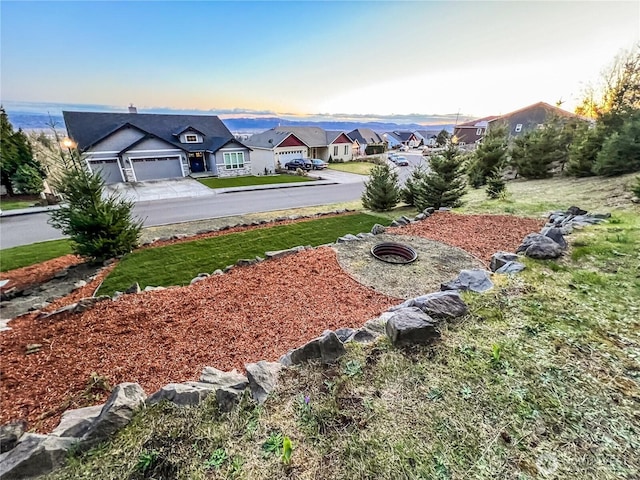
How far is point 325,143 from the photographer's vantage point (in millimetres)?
34406

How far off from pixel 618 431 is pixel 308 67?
22630 millimetres

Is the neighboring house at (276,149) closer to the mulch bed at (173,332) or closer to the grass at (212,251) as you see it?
the grass at (212,251)

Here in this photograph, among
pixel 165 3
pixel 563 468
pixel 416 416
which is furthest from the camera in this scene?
pixel 165 3

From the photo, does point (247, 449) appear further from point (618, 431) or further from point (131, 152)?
point (131, 152)

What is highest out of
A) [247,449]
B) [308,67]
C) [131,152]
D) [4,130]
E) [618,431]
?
[308,67]

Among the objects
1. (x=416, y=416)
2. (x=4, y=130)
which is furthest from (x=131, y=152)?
(x=416, y=416)

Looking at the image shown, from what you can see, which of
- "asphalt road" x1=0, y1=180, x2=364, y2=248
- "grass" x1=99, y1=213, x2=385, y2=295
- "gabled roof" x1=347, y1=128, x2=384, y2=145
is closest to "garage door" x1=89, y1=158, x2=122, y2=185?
"asphalt road" x1=0, y1=180, x2=364, y2=248

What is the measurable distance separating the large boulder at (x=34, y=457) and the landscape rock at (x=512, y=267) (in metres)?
5.39

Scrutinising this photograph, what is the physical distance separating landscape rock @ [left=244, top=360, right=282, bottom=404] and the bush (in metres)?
6.94

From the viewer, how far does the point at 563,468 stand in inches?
65.6

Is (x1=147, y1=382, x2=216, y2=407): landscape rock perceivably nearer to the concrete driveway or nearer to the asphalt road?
the asphalt road

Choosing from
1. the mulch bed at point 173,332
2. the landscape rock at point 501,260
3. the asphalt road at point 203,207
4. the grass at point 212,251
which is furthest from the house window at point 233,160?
the landscape rock at point 501,260

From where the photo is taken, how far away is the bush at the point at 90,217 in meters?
6.49

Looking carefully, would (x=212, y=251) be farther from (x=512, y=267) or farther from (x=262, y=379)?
(x=512, y=267)
